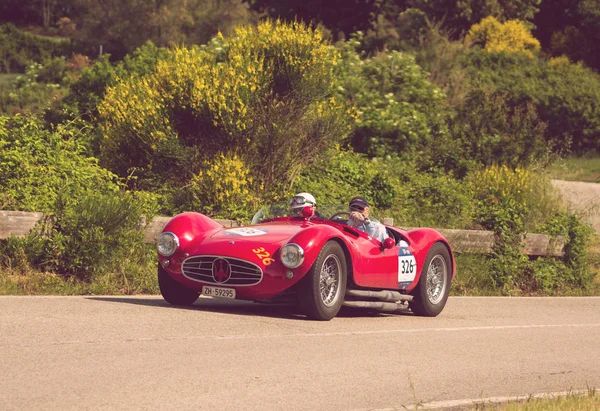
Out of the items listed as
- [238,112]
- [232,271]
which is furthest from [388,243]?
[238,112]

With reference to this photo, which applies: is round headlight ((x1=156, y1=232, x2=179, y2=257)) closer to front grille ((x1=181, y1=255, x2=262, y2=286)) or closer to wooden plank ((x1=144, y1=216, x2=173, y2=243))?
front grille ((x1=181, y1=255, x2=262, y2=286))

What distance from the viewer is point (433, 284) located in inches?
561

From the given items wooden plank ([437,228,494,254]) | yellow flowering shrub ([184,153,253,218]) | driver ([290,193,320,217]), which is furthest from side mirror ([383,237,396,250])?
yellow flowering shrub ([184,153,253,218])

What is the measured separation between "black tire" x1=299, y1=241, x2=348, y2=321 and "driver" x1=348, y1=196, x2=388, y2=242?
104 centimetres

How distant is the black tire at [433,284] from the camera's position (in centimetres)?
1387

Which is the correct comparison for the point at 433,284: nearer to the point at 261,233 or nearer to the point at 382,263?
the point at 382,263

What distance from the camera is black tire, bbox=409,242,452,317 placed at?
13.9 metres

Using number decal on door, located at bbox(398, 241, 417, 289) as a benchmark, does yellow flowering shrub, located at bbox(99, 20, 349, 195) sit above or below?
above

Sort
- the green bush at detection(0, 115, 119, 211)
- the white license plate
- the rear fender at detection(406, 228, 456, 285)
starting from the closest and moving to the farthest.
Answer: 1. the white license plate
2. the rear fender at detection(406, 228, 456, 285)
3. the green bush at detection(0, 115, 119, 211)

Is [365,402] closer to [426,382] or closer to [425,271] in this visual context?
[426,382]

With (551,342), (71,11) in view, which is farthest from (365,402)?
(71,11)

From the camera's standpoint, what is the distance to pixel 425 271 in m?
13.9

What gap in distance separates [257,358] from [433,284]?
5.51 meters

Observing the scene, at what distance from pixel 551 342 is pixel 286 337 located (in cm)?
318
